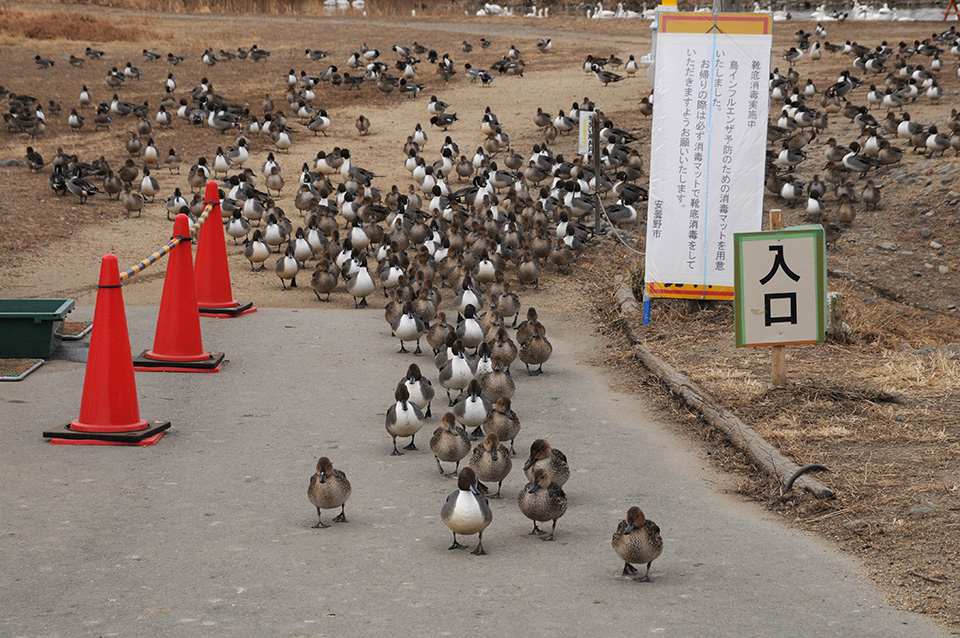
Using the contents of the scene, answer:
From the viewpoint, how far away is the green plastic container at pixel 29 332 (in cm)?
1004

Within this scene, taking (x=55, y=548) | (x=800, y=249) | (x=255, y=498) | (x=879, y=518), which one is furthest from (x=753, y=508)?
(x=55, y=548)

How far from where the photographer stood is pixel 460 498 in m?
6.28

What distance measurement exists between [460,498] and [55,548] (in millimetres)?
2345

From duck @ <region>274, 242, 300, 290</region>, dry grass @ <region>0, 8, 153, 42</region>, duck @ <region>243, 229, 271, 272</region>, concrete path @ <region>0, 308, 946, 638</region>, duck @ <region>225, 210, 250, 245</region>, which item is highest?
dry grass @ <region>0, 8, 153, 42</region>

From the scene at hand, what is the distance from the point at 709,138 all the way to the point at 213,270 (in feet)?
A: 18.6

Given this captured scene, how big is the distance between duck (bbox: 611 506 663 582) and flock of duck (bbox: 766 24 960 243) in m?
12.0

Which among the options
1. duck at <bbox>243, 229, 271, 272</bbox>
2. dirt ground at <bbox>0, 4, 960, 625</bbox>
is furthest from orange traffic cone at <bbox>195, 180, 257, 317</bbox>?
duck at <bbox>243, 229, 271, 272</bbox>

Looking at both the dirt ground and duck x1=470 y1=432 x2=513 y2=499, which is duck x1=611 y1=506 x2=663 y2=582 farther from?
duck x1=470 y1=432 x2=513 y2=499

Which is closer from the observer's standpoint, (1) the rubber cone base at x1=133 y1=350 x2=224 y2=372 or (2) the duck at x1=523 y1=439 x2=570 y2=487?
(2) the duck at x1=523 y1=439 x2=570 y2=487

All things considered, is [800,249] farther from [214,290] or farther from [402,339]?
[214,290]

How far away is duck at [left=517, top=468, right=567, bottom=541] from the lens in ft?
21.0

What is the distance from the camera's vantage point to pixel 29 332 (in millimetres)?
10180

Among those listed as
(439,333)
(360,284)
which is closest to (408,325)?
(439,333)

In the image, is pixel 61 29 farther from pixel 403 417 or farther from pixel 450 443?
pixel 450 443
